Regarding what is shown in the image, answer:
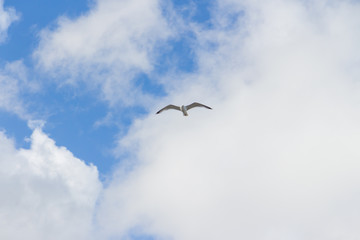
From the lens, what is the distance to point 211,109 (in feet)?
363

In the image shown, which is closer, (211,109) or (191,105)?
(211,109)

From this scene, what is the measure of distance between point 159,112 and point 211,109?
55.4ft

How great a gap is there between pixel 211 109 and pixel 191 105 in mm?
12083

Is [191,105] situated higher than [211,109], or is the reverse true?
[191,105]

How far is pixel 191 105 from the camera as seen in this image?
12106 cm

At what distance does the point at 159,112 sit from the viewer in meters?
115

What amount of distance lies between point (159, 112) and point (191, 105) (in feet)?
40.9
